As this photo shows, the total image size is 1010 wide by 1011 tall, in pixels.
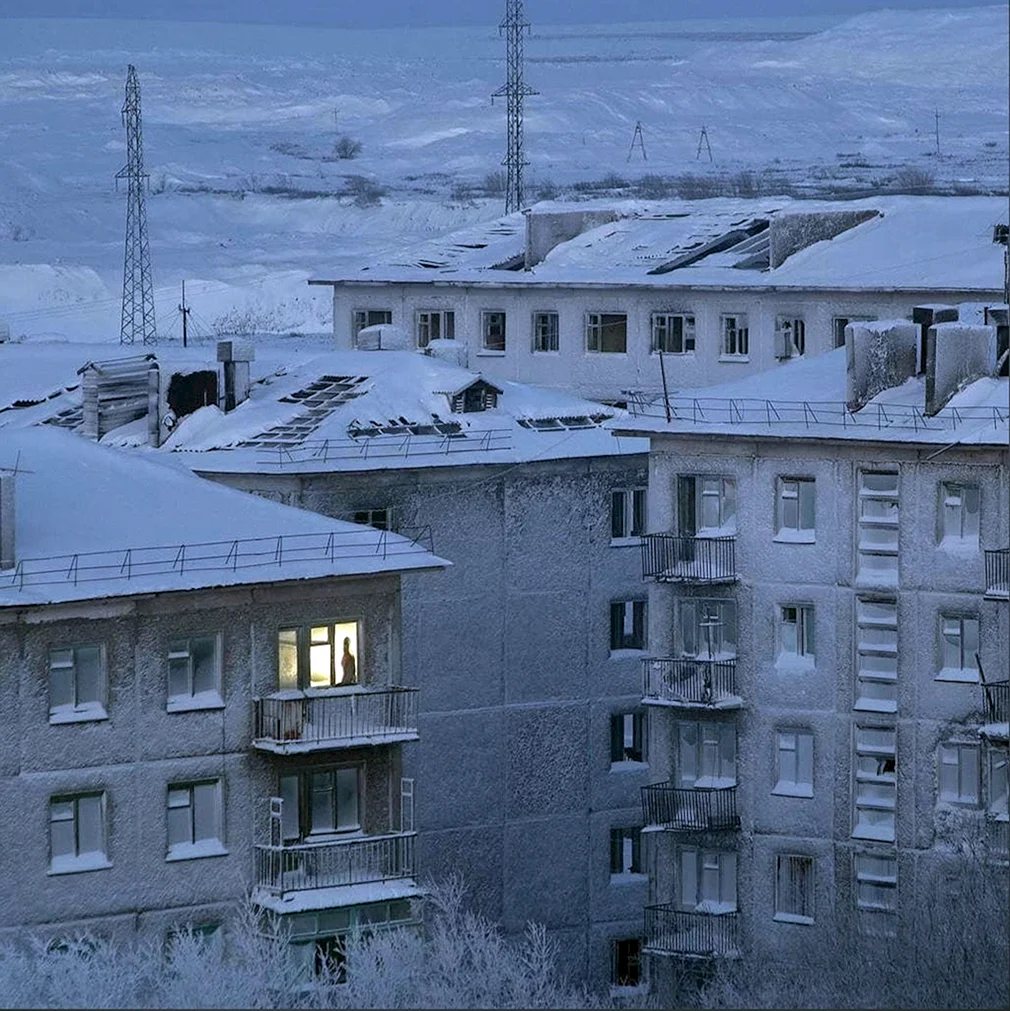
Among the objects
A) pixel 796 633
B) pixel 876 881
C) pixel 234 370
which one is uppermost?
pixel 234 370

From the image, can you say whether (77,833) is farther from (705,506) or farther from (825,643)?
(825,643)

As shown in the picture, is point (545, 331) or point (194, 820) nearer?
point (194, 820)

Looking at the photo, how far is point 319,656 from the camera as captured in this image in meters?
39.9

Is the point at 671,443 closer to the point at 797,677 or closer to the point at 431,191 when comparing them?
the point at 797,677

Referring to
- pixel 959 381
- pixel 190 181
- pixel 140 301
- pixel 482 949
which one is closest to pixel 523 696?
pixel 959 381

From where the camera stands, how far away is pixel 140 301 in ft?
269

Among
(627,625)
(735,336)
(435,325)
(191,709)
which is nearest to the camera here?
(191,709)

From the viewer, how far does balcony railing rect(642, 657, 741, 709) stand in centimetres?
4628

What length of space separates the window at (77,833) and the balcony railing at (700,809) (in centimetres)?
1083

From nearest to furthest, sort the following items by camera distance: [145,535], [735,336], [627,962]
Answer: [145,535]
[627,962]
[735,336]

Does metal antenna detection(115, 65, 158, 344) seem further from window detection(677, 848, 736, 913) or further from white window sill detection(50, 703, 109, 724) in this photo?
white window sill detection(50, 703, 109, 724)

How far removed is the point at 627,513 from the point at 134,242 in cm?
3383

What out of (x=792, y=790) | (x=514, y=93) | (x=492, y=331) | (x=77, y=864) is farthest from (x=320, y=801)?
(x=514, y=93)

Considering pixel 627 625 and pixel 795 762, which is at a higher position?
pixel 627 625
